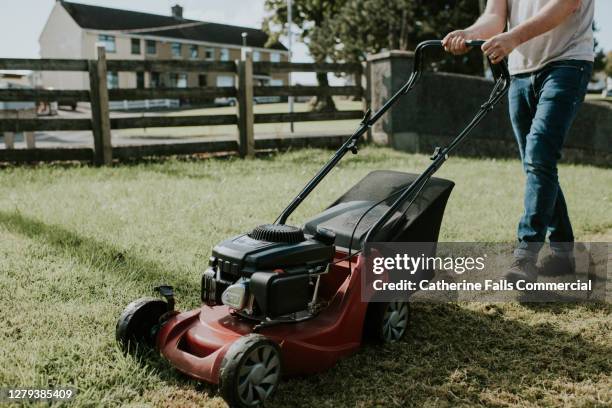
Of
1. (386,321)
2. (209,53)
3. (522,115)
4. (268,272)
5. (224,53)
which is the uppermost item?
(224,53)

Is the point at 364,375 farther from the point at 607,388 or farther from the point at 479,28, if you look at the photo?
the point at 479,28

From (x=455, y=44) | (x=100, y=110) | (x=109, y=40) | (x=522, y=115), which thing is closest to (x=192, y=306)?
(x=455, y=44)

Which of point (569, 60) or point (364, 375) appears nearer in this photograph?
point (364, 375)

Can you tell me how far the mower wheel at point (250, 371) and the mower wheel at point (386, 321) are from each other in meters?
0.50

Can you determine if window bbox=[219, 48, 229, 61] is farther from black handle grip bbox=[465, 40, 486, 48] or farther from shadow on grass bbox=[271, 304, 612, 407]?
shadow on grass bbox=[271, 304, 612, 407]

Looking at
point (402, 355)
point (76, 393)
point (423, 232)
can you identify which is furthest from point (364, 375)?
point (76, 393)

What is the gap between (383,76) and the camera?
316 inches

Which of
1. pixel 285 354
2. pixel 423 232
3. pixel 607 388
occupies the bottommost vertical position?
pixel 607 388

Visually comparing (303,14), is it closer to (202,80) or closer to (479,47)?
(202,80)

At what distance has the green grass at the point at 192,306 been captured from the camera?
1.95 m

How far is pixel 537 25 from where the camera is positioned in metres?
2.54

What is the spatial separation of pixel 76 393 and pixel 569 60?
234 cm

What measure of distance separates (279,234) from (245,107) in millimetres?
5576

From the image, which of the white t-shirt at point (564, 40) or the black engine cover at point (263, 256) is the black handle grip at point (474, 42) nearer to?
the white t-shirt at point (564, 40)
